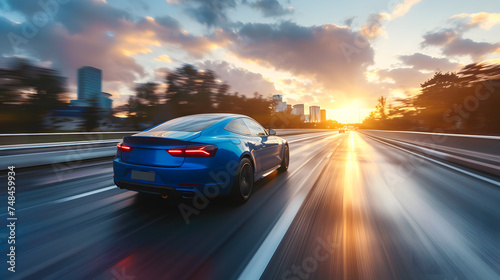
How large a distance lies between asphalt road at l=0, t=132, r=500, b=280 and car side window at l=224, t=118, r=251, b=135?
119cm

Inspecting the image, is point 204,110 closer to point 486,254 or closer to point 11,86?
point 11,86

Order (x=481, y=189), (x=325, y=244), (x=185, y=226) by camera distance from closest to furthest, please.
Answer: (x=325, y=244) < (x=185, y=226) < (x=481, y=189)

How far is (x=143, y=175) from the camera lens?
3260 millimetres

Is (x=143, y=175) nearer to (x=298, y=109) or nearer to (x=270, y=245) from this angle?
(x=270, y=245)

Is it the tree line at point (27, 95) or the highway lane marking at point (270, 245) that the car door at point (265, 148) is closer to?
the highway lane marking at point (270, 245)

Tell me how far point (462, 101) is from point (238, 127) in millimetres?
16270

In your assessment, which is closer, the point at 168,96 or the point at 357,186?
the point at 357,186

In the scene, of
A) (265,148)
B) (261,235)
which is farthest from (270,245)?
(265,148)

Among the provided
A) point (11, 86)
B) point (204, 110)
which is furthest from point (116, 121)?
point (204, 110)

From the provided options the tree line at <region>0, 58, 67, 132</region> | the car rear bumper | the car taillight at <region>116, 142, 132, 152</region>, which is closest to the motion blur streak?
the car rear bumper

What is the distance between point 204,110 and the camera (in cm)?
3262

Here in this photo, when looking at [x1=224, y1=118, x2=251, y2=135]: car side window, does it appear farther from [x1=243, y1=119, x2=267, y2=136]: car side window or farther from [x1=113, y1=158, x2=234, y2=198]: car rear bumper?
[x1=113, y1=158, x2=234, y2=198]: car rear bumper

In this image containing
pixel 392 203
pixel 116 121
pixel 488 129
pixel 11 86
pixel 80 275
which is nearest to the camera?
pixel 80 275

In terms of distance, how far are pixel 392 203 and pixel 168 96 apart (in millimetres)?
31941
